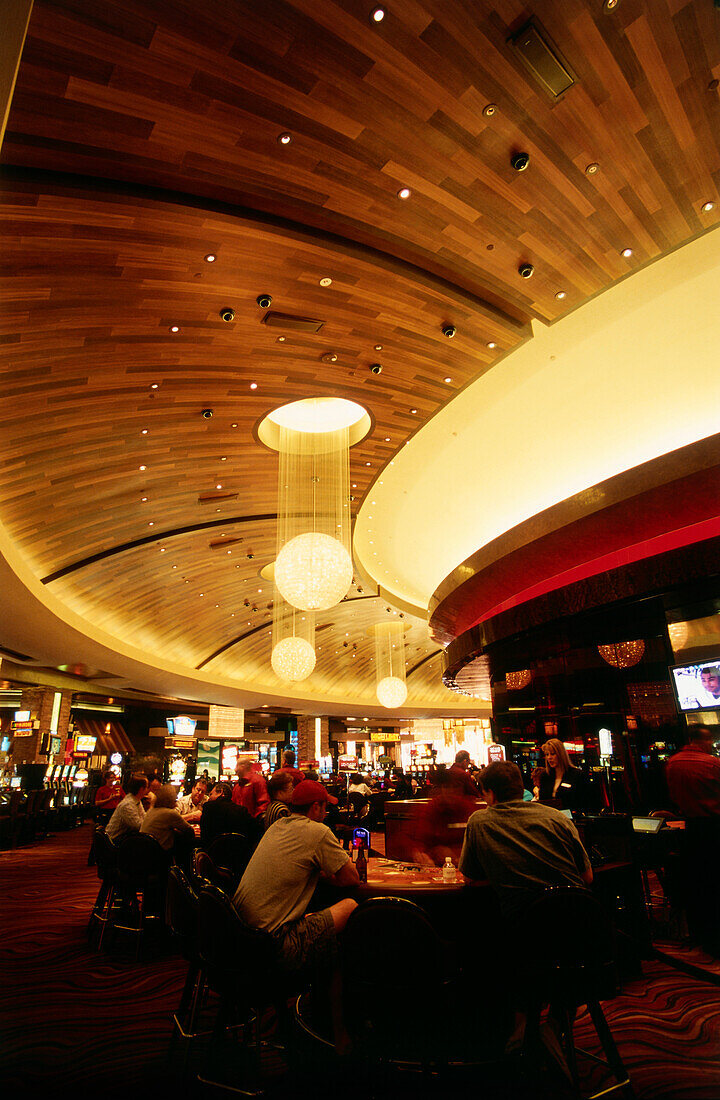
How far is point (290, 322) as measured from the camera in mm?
5379

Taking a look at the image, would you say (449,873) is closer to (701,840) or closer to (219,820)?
(701,840)

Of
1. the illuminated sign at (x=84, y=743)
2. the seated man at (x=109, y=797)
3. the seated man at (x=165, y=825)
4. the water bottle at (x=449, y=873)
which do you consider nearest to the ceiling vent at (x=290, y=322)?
the seated man at (x=165, y=825)

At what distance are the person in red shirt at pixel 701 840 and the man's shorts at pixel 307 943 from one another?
3146 mm

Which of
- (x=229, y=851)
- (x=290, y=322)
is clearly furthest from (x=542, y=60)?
(x=229, y=851)

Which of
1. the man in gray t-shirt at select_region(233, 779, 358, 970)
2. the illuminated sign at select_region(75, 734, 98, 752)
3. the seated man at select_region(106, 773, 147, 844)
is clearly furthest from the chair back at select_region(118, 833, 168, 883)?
the illuminated sign at select_region(75, 734, 98, 752)

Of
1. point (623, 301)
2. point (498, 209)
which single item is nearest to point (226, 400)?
point (498, 209)

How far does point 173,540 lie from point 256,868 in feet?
28.6

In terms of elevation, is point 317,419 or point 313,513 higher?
point 317,419

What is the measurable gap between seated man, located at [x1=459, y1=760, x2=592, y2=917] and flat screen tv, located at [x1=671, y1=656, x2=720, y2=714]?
12.7 feet

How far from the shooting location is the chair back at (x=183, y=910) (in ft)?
8.87

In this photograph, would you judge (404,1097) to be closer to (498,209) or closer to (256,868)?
(256,868)

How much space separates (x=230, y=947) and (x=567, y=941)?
1.36 m

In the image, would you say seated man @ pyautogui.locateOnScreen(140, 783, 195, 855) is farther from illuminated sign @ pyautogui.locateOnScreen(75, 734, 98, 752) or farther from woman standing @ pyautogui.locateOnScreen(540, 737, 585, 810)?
illuminated sign @ pyautogui.locateOnScreen(75, 734, 98, 752)

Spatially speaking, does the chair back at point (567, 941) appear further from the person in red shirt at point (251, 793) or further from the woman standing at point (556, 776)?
the person in red shirt at point (251, 793)
